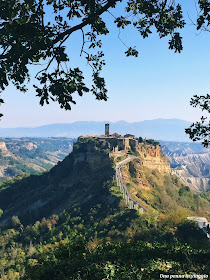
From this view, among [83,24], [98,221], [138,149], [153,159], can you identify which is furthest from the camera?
[153,159]

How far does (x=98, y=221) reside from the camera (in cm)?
4375

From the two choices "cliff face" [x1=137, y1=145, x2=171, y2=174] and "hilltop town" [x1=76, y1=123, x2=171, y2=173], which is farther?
"cliff face" [x1=137, y1=145, x2=171, y2=174]

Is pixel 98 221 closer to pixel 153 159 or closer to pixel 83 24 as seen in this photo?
pixel 153 159

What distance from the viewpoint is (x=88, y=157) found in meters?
59.9

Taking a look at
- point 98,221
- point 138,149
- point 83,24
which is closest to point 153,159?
point 138,149

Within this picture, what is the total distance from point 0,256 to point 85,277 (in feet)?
129

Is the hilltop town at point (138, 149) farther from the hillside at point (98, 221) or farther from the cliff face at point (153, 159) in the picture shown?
the hillside at point (98, 221)

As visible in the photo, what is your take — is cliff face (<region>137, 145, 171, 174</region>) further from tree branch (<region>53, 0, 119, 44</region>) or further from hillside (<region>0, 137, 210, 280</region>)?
tree branch (<region>53, 0, 119, 44</region>)

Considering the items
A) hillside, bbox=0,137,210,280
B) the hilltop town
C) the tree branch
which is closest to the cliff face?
the hilltop town

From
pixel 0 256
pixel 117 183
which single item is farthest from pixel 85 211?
pixel 0 256

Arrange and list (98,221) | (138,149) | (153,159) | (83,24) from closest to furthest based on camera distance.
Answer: (83,24) → (98,221) → (138,149) → (153,159)

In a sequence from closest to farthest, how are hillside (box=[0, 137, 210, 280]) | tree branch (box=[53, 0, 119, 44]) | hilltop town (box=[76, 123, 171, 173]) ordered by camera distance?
tree branch (box=[53, 0, 119, 44])
hillside (box=[0, 137, 210, 280])
hilltop town (box=[76, 123, 171, 173])

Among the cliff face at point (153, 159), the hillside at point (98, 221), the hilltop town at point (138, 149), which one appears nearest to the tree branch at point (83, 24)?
the hillside at point (98, 221)

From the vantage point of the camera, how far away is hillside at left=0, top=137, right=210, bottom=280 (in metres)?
10.7
